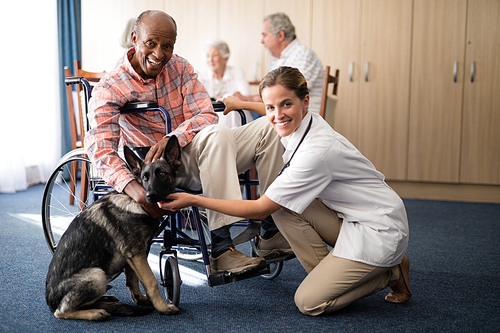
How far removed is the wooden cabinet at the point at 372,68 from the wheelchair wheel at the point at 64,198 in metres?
2.54

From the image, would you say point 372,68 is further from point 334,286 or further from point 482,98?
point 334,286

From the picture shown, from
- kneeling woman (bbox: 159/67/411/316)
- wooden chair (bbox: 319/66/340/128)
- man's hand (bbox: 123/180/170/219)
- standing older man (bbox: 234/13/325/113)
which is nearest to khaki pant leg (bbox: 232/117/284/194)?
kneeling woman (bbox: 159/67/411/316)

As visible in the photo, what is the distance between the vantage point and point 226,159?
1.68 metres

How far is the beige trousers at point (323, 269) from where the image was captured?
1656 mm

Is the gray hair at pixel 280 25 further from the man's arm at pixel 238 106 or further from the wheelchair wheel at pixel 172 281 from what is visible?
the wheelchair wheel at pixel 172 281

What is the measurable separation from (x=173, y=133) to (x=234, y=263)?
0.56m

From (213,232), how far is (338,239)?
483mm

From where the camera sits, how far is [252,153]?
1866 millimetres

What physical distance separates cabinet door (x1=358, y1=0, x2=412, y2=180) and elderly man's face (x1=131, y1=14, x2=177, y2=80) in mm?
2852

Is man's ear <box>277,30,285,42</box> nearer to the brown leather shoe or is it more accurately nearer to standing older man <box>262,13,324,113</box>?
standing older man <box>262,13,324,113</box>

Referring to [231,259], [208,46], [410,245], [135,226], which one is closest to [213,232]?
[231,259]

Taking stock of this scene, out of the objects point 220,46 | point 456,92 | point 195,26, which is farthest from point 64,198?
point 456,92

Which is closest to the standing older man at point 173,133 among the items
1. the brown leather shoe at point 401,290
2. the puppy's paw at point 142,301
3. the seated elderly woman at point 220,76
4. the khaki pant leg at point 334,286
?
the khaki pant leg at point 334,286

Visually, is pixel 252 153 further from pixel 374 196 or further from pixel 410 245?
pixel 410 245
